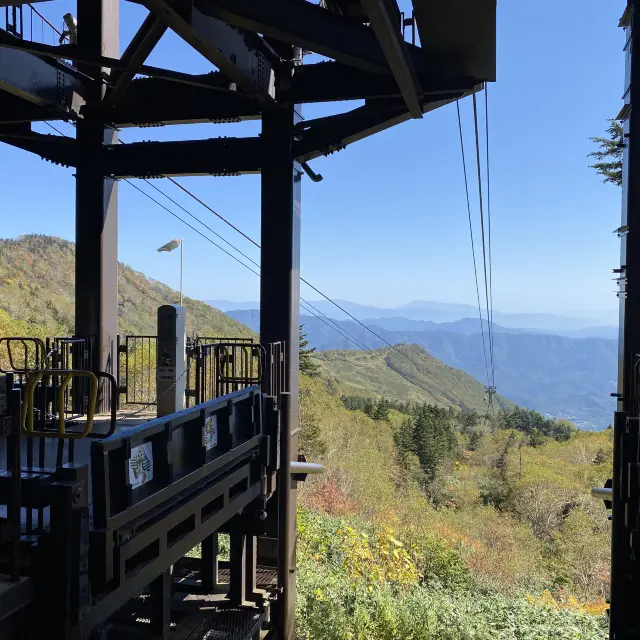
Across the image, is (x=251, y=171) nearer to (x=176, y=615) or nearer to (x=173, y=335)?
(x=173, y=335)

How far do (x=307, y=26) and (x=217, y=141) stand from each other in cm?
311

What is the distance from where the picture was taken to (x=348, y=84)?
327 inches

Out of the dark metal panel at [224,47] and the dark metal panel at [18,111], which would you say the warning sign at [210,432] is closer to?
the dark metal panel at [224,47]

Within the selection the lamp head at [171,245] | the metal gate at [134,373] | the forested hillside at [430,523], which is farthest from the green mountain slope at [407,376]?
the lamp head at [171,245]

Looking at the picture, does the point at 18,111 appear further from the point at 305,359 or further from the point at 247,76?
the point at 305,359

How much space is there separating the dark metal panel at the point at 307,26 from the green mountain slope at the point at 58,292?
4275cm

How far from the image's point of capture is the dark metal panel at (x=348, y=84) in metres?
7.62

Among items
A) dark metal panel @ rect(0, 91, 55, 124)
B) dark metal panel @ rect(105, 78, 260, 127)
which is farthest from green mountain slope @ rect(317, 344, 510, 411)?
dark metal panel @ rect(0, 91, 55, 124)

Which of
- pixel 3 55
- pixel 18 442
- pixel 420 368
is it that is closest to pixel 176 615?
pixel 18 442

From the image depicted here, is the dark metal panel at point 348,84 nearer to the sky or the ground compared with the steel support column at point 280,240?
nearer to the sky

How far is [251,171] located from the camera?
915 cm

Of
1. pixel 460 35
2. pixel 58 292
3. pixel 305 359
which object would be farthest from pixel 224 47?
pixel 58 292

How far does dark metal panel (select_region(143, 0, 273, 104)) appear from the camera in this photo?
6146 millimetres

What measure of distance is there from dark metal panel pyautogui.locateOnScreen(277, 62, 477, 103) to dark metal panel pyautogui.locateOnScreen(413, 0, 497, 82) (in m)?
0.17
